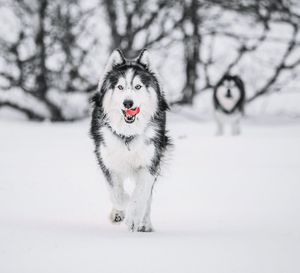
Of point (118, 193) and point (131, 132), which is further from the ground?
point (131, 132)

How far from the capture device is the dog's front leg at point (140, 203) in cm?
539

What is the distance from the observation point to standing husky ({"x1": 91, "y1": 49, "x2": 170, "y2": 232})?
550 centimetres

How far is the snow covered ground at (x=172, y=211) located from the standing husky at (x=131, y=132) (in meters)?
0.31

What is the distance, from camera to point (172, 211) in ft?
22.7

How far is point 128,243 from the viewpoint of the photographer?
15.7ft

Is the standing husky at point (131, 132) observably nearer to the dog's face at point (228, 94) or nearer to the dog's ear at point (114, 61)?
the dog's ear at point (114, 61)

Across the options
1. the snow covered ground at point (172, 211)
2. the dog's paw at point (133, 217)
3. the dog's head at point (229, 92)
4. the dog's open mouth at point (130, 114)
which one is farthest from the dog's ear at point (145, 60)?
the dog's head at point (229, 92)

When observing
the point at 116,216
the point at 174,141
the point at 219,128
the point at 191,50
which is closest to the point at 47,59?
the point at 191,50

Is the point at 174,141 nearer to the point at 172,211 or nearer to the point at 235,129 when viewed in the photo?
the point at 235,129

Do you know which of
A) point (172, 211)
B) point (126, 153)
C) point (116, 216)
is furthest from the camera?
point (172, 211)

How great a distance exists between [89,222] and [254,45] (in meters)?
15.7

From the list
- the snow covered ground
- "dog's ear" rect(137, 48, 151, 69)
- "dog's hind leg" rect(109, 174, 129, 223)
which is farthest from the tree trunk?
"dog's hind leg" rect(109, 174, 129, 223)

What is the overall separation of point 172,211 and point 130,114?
171 centimetres

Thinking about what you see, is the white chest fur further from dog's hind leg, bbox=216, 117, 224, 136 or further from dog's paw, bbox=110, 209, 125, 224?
dog's hind leg, bbox=216, 117, 224, 136
